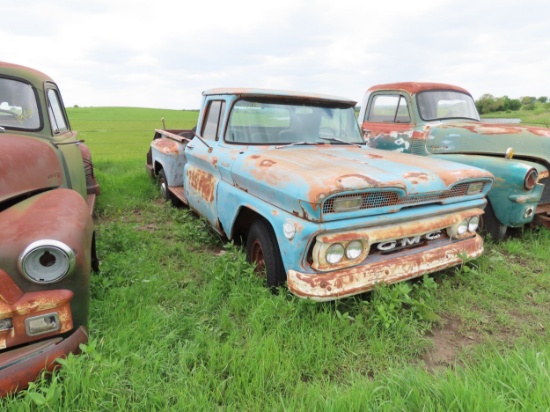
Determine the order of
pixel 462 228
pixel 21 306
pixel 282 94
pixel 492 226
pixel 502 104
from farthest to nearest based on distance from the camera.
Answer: pixel 502 104 < pixel 492 226 < pixel 282 94 < pixel 462 228 < pixel 21 306

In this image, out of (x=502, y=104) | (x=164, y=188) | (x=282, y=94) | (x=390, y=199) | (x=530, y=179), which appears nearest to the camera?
(x=390, y=199)

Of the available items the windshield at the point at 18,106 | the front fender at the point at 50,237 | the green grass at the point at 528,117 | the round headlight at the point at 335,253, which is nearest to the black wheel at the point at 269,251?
the round headlight at the point at 335,253

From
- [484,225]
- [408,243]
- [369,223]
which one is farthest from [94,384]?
[484,225]

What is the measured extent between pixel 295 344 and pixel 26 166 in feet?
7.42

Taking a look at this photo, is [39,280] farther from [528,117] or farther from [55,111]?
[528,117]

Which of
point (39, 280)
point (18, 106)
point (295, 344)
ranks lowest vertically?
point (295, 344)

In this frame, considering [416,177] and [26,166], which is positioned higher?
[26,166]

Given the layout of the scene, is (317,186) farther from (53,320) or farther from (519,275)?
(519,275)

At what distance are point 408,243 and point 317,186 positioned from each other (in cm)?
105

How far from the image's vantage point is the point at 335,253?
2.36 m

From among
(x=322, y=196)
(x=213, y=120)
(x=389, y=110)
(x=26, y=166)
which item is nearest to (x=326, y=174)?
(x=322, y=196)

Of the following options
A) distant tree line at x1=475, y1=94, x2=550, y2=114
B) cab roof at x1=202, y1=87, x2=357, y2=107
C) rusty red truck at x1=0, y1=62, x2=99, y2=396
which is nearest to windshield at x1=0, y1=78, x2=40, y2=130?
rusty red truck at x1=0, y1=62, x2=99, y2=396

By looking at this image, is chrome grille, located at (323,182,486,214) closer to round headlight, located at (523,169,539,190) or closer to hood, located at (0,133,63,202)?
round headlight, located at (523,169,539,190)

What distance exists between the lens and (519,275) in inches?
130
